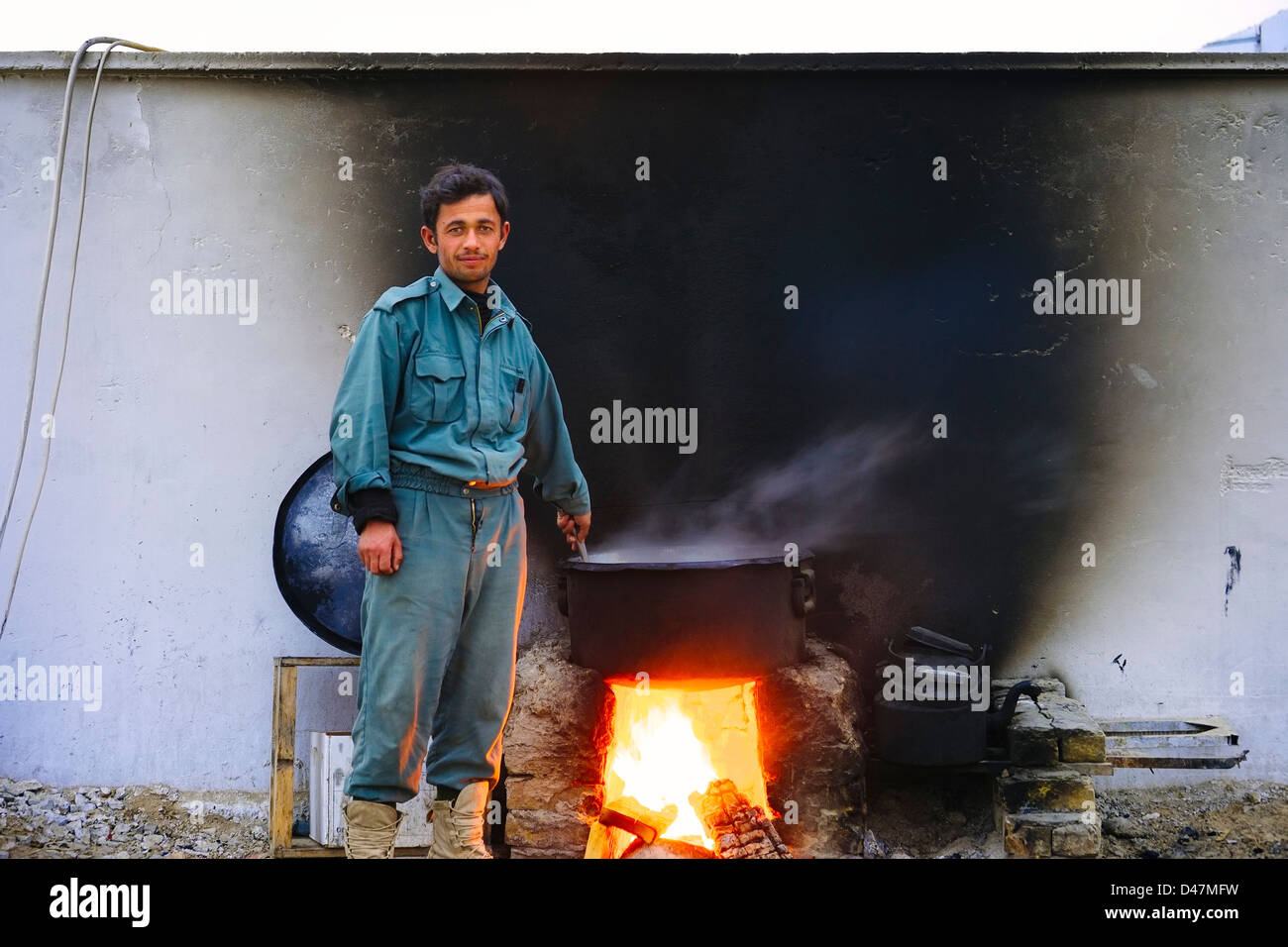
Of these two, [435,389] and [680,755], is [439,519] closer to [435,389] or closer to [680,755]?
[435,389]

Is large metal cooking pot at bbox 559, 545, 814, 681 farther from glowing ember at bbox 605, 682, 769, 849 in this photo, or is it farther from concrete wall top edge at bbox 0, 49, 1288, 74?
concrete wall top edge at bbox 0, 49, 1288, 74

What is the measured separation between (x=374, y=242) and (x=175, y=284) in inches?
35.4

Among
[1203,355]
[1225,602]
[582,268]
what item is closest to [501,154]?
[582,268]

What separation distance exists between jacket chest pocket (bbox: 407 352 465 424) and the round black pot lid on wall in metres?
1.12

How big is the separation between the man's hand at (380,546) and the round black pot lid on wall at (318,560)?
3.63ft

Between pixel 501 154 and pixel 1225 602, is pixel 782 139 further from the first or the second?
pixel 1225 602

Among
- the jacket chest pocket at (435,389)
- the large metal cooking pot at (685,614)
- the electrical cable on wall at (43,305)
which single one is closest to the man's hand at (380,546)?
the jacket chest pocket at (435,389)

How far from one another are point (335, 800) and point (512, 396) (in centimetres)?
193

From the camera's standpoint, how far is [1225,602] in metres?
4.96

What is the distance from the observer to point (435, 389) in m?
3.88

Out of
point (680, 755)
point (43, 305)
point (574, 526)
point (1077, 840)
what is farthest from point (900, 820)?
point (43, 305)

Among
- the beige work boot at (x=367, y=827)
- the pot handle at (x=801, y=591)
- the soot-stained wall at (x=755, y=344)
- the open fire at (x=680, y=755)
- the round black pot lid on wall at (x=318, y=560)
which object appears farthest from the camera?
the soot-stained wall at (x=755, y=344)

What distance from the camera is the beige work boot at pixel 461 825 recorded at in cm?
393

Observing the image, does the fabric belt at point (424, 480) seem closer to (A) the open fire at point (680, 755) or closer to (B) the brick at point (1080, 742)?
(A) the open fire at point (680, 755)
